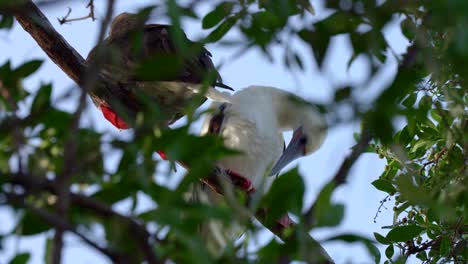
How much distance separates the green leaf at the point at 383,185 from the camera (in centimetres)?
367

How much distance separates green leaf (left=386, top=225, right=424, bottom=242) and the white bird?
81 centimetres

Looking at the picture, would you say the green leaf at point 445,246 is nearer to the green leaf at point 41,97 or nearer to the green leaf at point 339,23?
the green leaf at point 339,23

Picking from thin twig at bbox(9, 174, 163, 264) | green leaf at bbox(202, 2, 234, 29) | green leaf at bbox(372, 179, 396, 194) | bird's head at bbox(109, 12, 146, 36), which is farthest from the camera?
bird's head at bbox(109, 12, 146, 36)

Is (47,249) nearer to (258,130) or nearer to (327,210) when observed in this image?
(327,210)

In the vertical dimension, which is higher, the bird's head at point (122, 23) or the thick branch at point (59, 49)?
the thick branch at point (59, 49)

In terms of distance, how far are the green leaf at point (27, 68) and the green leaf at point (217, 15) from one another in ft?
1.53

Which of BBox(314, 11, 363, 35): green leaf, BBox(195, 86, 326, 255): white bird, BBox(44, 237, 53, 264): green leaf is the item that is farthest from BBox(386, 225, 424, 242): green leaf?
BBox(44, 237, 53, 264): green leaf

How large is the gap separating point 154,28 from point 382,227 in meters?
1.91

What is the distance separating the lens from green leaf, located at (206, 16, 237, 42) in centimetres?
231

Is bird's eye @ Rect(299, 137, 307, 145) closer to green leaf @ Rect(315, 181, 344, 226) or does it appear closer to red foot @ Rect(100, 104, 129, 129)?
red foot @ Rect(100, 104, 129, 129)

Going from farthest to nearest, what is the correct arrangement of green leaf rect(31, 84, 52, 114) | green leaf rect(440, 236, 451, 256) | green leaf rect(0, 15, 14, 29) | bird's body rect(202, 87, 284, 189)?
bird's body rect(202, 87, 284, 189), green leaf rect(440, 236, 451, 256), green leaf rect(0, 15, 14, 29), green leaf rect(31, 84, 52, 114)

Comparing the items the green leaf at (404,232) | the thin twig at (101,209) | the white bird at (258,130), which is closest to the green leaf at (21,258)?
the thin twig at (101,209)

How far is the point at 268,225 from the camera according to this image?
2.08m

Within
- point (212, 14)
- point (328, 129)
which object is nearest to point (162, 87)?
point (212, 14)
